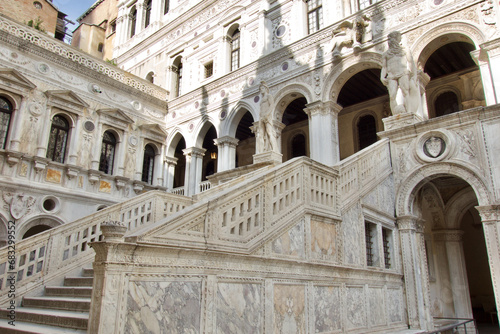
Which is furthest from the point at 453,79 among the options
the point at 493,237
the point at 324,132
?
the point at 493,237

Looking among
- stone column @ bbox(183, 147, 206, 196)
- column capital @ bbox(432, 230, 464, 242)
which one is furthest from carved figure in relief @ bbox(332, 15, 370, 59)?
stone column @ bbox(183, 147, 206, 196)

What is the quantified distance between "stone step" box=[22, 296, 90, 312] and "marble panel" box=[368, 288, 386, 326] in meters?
5.26

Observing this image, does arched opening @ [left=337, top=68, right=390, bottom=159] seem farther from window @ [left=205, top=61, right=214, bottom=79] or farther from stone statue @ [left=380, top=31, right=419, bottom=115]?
window @ [left=205, top=61, right=214, bottom=79]

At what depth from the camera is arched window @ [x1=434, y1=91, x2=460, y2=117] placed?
16.2m

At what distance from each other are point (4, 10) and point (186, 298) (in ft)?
85.8

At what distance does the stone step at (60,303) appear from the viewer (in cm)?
563

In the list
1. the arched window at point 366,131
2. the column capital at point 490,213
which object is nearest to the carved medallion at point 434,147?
the column capital at point 490,213

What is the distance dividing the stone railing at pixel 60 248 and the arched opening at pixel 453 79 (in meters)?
11.6

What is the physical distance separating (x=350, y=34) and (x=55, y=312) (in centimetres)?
1278

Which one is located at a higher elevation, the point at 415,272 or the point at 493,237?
the point at 493,237

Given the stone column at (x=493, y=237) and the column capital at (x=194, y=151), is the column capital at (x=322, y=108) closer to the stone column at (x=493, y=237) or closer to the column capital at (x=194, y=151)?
the column capital at (x=194, y=151)

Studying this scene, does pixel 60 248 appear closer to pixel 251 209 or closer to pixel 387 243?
pixel 251 209

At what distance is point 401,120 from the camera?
10328 millimetres

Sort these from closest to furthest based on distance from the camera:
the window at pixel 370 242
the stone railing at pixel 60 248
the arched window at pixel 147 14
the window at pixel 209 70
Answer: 1. the stone railing at pixel 60 248
2. the window at pixel 370 242
3. the window at pixel 209 70
4. the arched window at pixel 147 14
